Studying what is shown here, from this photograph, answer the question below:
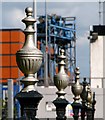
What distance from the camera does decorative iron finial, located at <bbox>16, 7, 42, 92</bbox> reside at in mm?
8984

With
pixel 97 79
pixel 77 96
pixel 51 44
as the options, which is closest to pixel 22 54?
pixel 77 96

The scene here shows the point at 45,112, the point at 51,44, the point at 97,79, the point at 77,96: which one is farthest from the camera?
the point at 51,44

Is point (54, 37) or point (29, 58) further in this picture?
point (54, 37)

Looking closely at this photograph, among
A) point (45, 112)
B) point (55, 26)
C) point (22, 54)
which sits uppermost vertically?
point (55, 26)

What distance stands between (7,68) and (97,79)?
100 ft

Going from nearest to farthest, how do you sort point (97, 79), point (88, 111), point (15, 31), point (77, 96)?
point (77, 96)
point (88, 111)
point (97, 79)
point (15, 31)

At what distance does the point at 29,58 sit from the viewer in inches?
354

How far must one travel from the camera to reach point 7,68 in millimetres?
85688

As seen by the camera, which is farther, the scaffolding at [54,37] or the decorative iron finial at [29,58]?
the scaffolding at [54,37]

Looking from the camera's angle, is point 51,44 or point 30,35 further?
point 51,44

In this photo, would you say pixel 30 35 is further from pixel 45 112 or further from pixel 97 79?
pixel 97 79

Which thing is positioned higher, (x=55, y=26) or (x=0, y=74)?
(x=55, y=26)

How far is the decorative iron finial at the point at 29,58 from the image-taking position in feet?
29.5

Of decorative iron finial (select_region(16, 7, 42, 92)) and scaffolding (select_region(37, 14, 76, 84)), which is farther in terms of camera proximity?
scaffolding (select_region(37, 14, 76, 84))
